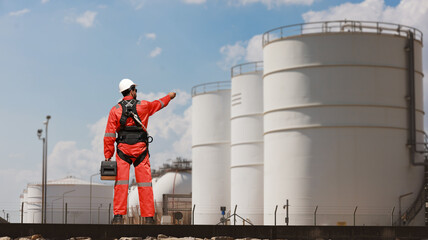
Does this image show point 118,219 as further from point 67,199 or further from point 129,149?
point 67,199

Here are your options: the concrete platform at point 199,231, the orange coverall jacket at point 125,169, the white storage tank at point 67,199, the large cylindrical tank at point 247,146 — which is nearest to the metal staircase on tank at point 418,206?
the large cylindrical tank at point 247,146

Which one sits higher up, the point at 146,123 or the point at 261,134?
the point at 261,134

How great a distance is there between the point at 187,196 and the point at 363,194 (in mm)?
25913

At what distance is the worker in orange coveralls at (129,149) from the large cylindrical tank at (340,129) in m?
19.1

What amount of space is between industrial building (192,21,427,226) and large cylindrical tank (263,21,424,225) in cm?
4

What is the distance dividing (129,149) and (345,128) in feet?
66.0

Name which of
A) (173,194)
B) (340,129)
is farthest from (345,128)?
(173,194)

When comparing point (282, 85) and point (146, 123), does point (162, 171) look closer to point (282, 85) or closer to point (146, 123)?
point (282, 85)

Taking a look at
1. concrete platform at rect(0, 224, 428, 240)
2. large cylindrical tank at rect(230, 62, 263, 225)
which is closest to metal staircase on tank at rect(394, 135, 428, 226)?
large cylindrical tank at rect(230, 62, 263, 225)

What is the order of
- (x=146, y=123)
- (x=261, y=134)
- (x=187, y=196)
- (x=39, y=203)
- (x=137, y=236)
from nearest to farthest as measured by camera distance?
1. (x=137, y=236)
2. (x=146, y=123)
3. (x=261, y=134)
4. (x=187, y=196)
5. (x=39, y=203)

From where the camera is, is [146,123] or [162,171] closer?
[146,123]

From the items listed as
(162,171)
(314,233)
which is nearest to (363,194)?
(314,233)

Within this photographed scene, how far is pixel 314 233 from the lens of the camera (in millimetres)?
8430

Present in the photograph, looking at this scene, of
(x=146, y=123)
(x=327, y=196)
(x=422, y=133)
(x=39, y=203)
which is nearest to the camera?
(x=146, y=123)
